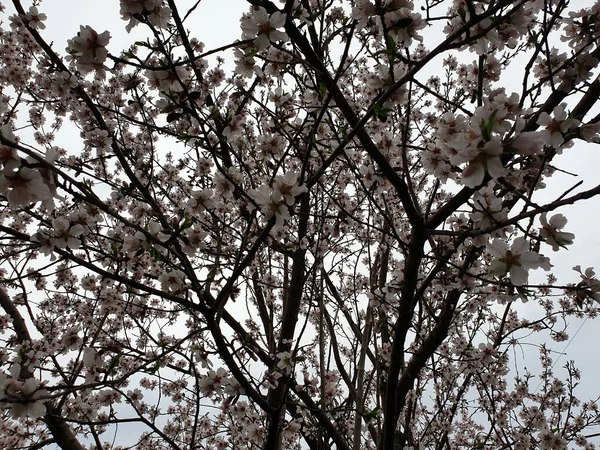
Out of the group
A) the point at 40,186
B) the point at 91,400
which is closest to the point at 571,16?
the point at 40,186

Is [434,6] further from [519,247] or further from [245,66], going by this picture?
[519,247]

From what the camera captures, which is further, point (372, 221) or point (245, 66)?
point (372, 221)

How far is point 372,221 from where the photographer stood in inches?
181

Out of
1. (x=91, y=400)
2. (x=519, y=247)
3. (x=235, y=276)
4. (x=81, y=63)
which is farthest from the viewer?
(x=91, y=400)

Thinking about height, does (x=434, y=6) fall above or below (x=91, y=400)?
above

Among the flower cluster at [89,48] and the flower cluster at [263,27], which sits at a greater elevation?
the flower cluster at [263,27]

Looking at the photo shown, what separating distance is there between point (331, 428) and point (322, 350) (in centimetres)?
63

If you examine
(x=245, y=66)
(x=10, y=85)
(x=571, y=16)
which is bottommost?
(x=245, y=66)

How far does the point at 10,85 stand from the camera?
4207 millimetres

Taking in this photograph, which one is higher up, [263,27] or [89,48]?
[263,27]

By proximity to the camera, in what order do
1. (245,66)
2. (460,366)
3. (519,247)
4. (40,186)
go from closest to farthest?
(40,186)
(519,247)
(245,66)
(460,366)

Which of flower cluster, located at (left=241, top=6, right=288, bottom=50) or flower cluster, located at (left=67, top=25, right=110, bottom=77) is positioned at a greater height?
flower cluster, located at (left=241, top=6, right=288, bottom=50)

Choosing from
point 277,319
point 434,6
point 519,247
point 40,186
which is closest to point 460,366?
point 277,319

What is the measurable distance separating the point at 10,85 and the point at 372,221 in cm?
415
